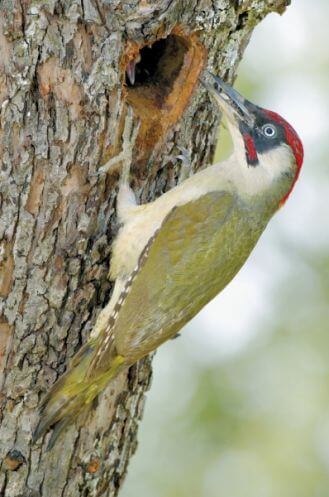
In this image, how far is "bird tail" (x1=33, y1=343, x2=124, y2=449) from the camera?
417 centimetres

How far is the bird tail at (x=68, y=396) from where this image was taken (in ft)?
13.7

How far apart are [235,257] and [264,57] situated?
3.33m

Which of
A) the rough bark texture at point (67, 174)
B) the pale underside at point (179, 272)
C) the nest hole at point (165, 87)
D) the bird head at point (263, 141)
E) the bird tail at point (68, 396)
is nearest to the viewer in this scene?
the rough bark texture at point (67, 174)

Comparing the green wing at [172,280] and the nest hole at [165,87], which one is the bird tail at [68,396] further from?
the nest hole at [165,87]

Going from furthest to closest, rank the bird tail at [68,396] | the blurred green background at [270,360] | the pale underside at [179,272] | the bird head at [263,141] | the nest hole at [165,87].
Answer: the blurred green background at [270,360] → the bird head at [263,141] → the nest hole at [165,87] → the pale underside at [179,272] → the bird tail at [68,396]

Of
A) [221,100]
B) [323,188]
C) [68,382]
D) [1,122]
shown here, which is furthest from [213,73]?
[323,188]

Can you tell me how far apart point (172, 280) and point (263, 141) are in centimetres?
82

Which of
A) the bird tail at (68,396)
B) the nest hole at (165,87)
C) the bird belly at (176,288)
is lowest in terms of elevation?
the bird tail at (68,396)

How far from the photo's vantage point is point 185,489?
24.5 feet

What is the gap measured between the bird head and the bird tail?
1205mm

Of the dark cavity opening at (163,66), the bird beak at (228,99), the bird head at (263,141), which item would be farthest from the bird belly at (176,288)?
the dark cavity opening at (163,66)

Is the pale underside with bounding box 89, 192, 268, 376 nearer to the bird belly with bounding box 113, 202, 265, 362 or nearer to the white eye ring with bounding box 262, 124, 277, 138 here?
the bird belly with bounding box 113, 202, 265, 362

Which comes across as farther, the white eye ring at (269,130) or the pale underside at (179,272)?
the white eye ring at (269,130)

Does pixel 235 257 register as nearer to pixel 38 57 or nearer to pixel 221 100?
pixel 221 100
